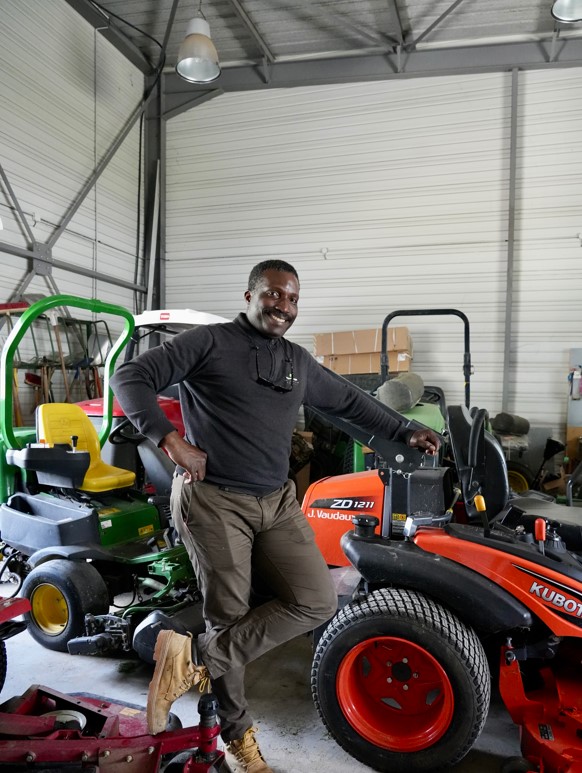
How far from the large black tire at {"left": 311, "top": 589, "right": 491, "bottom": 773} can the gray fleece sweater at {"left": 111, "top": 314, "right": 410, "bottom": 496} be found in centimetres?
67

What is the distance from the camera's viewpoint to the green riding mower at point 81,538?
2.90 m

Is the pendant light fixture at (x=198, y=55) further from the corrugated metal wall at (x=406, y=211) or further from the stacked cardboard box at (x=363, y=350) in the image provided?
the stacked cardboard box at (x=363, y=350)

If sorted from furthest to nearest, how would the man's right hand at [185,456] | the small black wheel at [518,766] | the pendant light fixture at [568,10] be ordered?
the pendant light fixture at [568,10] → the small black wheel at [518,766] → the man's right hand at [185,456]

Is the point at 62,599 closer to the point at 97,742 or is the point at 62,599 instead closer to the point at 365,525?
the point at 97,742

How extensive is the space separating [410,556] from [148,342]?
22.3 feet

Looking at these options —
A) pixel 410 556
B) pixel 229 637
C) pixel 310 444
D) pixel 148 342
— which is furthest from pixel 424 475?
pixel 148 342

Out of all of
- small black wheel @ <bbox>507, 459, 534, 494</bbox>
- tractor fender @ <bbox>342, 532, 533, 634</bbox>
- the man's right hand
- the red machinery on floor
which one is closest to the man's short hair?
the man's right hand

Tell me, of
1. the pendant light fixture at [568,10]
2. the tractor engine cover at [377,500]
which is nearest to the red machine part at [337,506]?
the tractor engine cover at [377,500]

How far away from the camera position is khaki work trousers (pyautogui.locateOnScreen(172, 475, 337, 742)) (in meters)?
1.94

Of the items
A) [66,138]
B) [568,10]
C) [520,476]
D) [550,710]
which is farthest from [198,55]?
[550,710]

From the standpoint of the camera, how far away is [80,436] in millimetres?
3744

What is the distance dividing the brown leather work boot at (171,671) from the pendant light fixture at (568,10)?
6.27 metres

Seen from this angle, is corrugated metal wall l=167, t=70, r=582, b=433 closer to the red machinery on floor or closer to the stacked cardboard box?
the stacked cardboard box

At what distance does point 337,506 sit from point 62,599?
5.26 feet
